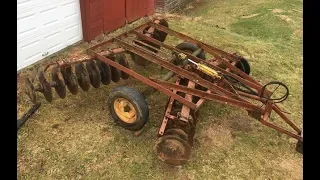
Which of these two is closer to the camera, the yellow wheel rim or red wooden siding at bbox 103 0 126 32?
the yellow wheel rim

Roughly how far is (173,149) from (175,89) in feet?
3.59

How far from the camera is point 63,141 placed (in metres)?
5.37

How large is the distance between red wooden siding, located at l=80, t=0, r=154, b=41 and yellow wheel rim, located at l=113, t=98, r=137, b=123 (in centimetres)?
381

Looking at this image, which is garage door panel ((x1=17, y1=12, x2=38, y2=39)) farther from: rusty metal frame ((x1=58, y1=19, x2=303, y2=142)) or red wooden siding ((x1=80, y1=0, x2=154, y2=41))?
rusty metal frame ((x1=58, y1=19, x2=303, y2=142))

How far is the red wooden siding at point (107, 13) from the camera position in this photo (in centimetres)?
836

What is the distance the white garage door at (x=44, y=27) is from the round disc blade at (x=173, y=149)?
4.25 metres

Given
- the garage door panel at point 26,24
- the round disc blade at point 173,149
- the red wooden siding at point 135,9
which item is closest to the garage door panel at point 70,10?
the garage door panel at point 26,24

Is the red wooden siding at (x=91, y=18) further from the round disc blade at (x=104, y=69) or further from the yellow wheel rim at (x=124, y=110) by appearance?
the yellow wheel rim at (x=124, y=110)

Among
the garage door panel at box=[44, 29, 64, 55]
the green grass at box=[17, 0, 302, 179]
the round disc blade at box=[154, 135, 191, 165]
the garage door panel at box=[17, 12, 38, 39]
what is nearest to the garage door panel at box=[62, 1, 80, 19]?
the garage door panel at box=[44, 29, 64, 55]

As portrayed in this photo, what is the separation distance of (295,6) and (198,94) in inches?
378

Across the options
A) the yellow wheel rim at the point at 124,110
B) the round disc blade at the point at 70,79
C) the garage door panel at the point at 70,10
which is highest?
the garage door panel at the point at 70,10

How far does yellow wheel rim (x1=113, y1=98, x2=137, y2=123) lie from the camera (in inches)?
208

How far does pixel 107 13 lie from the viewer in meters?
9.08
